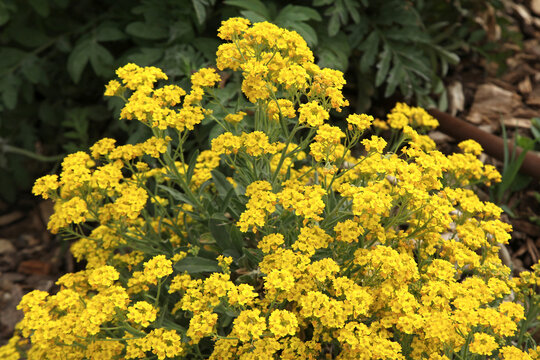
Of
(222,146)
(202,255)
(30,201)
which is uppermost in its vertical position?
(222,146)

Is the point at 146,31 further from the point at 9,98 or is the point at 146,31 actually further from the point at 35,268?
the point at 35,268

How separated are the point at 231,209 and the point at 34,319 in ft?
2.85

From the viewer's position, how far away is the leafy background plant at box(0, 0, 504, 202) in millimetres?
3090

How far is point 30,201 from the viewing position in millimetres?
4125

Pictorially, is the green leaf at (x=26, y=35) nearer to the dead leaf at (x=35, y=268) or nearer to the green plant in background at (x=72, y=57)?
the green plant in background at (x=72, y=57)

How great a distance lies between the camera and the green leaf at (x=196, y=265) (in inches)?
79.2

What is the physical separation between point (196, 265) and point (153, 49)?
161 cm

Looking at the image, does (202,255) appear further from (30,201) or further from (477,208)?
(30,201)

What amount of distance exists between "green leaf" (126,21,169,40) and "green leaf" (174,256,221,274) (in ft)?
5.49

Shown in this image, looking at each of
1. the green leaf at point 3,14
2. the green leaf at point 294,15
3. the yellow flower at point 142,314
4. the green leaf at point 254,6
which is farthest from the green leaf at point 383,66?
the green leaf at point 3,14

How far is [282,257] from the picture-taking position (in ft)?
5.69

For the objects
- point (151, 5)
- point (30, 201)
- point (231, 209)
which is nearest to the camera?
point (231, 209)

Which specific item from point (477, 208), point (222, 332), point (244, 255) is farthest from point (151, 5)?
point (477, 208)

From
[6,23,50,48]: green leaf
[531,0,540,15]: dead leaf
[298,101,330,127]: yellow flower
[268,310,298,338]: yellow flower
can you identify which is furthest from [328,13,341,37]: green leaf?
[531,0,540,15]: dead leaf
